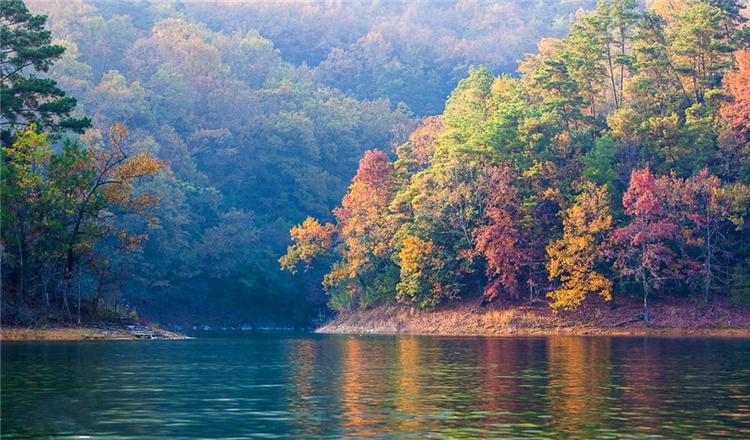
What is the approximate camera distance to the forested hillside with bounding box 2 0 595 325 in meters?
48.0

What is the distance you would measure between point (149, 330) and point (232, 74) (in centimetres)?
7270

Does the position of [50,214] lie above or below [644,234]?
below

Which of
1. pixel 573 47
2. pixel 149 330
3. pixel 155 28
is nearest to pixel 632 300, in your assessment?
pixel 573 47

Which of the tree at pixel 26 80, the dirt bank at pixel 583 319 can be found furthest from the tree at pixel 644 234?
the tree at pixel 26 80

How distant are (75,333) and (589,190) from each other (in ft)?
115

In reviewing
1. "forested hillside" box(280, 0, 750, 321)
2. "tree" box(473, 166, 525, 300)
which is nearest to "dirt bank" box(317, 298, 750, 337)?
"forested hillside" box(280, 0, 750, 321)

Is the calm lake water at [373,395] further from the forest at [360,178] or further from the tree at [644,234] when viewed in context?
the tree at [644,234]

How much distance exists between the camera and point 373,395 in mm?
21188

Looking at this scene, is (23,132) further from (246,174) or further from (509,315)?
(246,174)

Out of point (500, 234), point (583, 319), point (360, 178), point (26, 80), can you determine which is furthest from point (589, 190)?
point (26, 80)

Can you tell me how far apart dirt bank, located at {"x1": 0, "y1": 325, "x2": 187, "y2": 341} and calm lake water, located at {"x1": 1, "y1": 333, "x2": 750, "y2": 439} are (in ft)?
31.2

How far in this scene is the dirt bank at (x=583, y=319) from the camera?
59500 mm

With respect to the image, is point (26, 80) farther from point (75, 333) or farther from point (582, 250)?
point (582, 250)

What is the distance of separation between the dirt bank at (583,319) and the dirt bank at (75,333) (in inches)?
870
